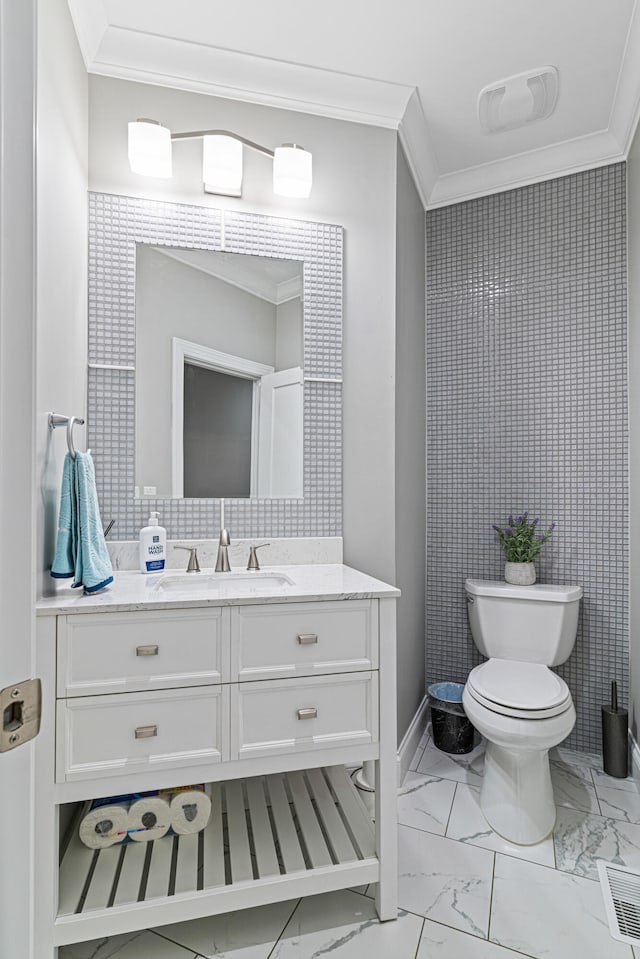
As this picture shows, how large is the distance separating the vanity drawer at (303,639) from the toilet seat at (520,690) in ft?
1.97

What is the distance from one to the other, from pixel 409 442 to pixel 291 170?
3.72 feet

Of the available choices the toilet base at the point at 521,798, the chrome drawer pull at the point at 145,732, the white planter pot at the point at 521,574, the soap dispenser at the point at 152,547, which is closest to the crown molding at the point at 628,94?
the white planter pot at the point at 521,574

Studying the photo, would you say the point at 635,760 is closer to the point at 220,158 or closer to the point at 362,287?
the point at 362,287

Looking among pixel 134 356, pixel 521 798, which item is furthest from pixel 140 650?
pixel 521 798

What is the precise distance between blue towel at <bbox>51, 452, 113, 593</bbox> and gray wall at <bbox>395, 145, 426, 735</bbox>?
113 cm

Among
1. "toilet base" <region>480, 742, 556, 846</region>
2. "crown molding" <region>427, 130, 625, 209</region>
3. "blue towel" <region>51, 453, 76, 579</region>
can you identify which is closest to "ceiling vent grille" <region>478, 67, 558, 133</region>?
"crown molding" <region>427, 130, 625, 209</region>

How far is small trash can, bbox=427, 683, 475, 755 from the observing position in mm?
2355

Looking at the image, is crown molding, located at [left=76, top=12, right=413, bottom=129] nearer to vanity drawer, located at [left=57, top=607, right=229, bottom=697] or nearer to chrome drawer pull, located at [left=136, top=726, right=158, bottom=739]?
vanity drawer, located at [left=57, top=607, right=229, bottom=697]

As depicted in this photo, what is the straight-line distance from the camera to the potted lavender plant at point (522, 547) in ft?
7.76

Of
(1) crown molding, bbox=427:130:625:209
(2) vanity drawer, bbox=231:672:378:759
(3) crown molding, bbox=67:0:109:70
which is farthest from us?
(1) crown molding, bbox=427:130:625:209

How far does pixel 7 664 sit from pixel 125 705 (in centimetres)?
89

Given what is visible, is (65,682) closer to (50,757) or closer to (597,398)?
(50,757)

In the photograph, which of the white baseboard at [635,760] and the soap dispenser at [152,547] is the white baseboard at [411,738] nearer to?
the white baseboard at [635,760]

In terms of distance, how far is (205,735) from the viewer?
4.47 feet
